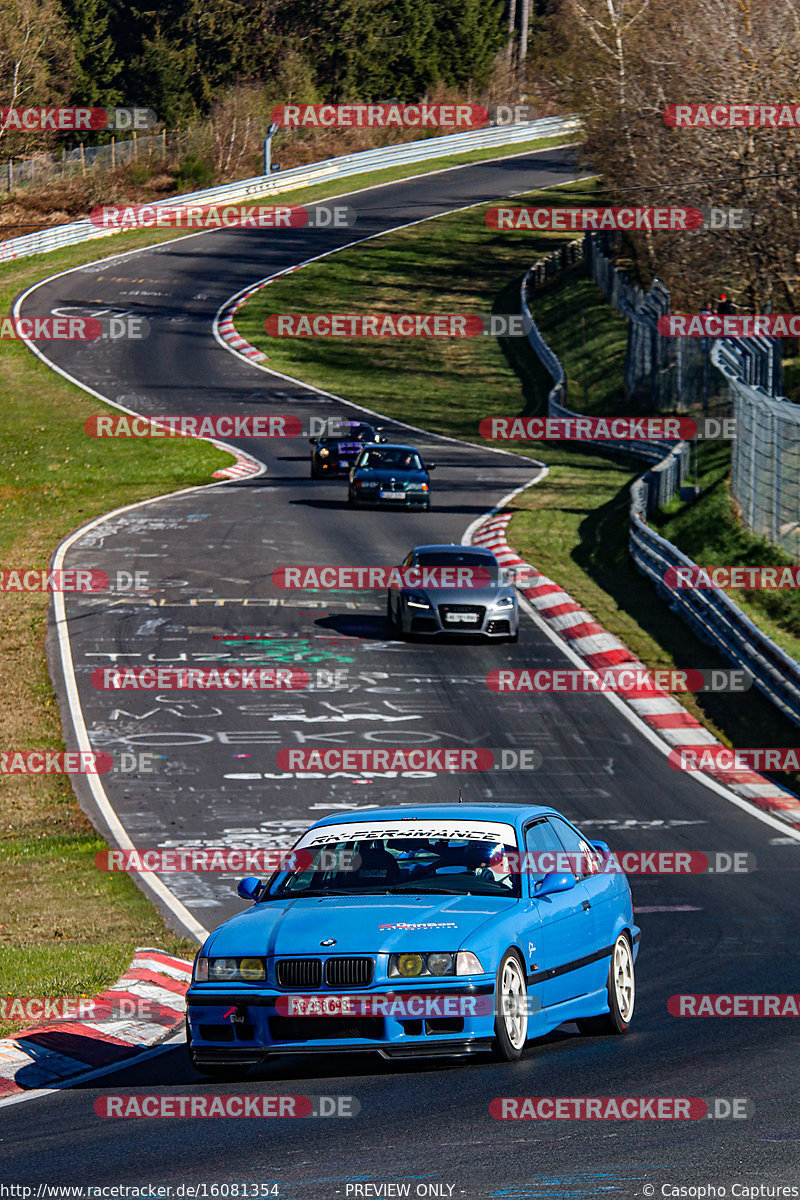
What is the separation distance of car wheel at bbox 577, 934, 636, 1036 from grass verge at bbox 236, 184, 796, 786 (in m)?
9.94

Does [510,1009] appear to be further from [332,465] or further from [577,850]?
[332,465]

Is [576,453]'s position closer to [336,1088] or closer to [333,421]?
[333,421]

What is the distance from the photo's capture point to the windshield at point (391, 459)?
35875mm

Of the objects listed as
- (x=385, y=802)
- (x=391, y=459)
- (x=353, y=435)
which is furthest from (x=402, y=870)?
(x=353, y=435)

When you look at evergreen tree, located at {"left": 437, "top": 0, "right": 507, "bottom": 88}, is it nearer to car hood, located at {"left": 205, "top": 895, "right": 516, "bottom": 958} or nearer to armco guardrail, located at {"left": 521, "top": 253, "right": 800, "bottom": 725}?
armco guardrail, located at {"left": 521, "top": 253, "right": 800, "bottom": 725}

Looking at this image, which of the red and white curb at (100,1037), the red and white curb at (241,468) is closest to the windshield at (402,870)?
the red and white curb at (100,1037)

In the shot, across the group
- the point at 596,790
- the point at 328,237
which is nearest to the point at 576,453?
the point at 596,790

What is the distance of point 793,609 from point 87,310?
4003cm

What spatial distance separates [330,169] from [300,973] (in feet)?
253

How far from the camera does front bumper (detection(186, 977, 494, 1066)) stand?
810 centimetres

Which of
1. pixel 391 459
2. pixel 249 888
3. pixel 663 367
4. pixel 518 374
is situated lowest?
pixel 518 374

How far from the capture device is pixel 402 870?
362 inches

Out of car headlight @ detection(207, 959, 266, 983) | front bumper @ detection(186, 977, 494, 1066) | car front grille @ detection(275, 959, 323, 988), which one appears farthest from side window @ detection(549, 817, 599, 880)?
car headlight @ detection(207, 959, 266, 983)

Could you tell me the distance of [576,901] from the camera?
9.49 m
